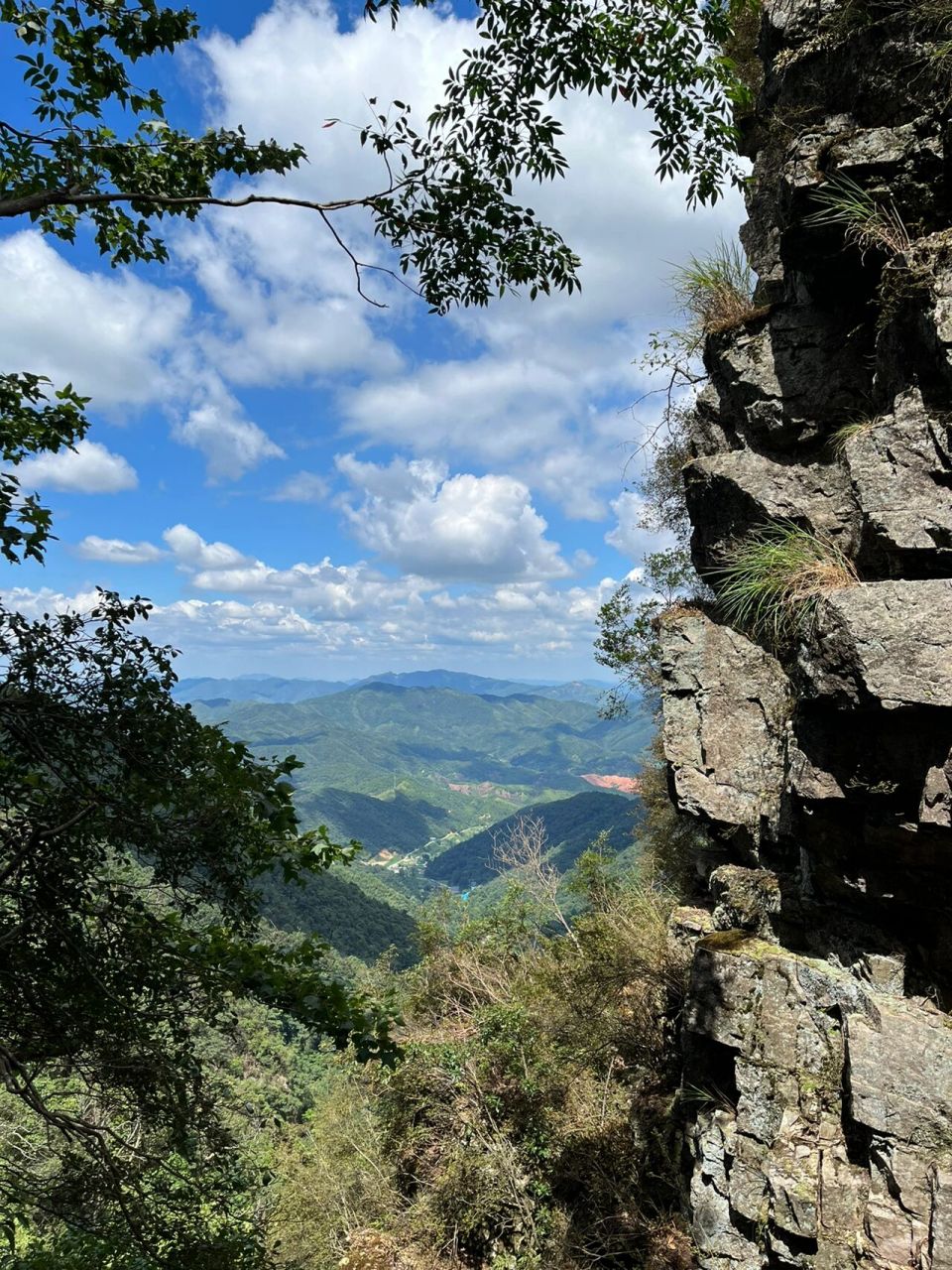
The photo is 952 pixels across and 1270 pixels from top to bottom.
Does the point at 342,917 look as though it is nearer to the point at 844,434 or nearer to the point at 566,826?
the point at 566,826

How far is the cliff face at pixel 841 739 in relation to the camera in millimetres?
5246

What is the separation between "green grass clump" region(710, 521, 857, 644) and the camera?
6.45m

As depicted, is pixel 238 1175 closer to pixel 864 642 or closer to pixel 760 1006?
pixel 760 1006

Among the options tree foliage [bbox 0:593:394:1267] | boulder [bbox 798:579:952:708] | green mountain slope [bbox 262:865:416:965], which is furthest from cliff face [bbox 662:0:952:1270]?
green mountain slope [bbox 262:865:416:965]

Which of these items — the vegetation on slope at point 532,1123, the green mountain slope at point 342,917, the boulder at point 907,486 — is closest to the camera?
the boulder at point 907,486

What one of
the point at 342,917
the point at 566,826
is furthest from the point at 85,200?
the point at 566,826

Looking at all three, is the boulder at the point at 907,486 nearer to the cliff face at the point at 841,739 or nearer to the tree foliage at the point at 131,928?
the cliff face at the point at 841,739

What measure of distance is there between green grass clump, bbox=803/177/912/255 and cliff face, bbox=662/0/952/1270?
0.05 m

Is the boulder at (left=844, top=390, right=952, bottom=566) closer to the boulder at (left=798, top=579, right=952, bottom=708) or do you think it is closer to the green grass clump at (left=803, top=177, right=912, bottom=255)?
the boulder at (left=798, top=579, right=952, bottom=708)

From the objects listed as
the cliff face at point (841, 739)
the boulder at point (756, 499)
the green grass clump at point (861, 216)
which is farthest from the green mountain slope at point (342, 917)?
the green grass clump at point (861, 216)

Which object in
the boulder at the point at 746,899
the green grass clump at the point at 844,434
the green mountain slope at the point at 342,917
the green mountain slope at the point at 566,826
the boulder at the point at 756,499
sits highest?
the green grass clump at the point at 844,434

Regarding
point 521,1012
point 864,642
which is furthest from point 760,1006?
point 521,1012

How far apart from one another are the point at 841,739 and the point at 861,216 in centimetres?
518

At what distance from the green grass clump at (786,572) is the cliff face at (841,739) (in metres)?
0.22
